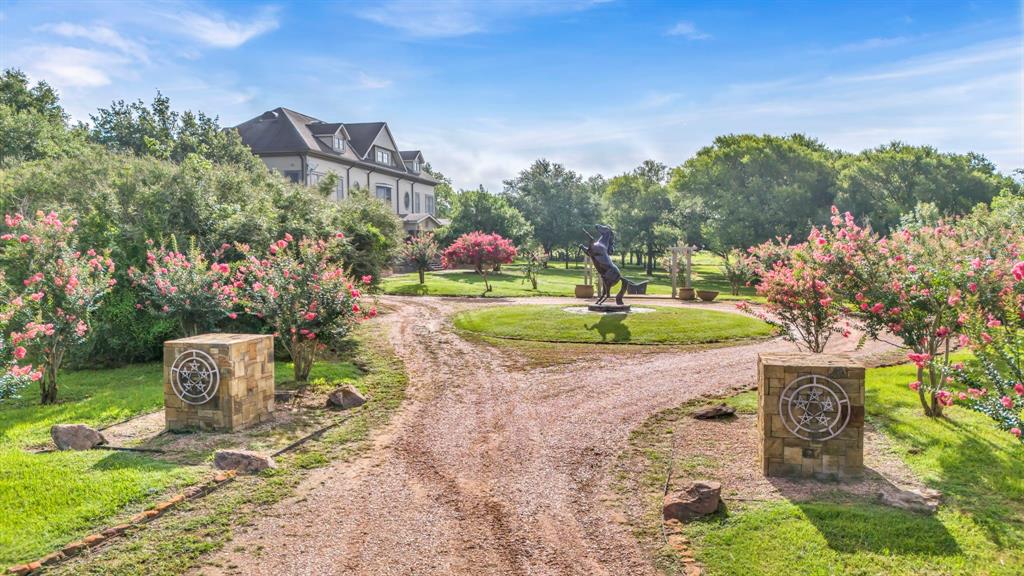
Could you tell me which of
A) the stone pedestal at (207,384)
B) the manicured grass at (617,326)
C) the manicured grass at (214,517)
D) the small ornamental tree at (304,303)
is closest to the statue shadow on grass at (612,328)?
the manicured grass at (617,326)

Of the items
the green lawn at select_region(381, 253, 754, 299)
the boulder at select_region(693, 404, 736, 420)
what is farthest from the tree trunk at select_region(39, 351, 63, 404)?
the green lawn at select_region(381, 253, 754, 299)

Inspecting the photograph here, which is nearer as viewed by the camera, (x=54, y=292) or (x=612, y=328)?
(x=54, y=292)

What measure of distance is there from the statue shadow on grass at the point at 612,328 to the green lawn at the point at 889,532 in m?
9.41

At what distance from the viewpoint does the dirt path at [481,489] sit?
5.63 metres

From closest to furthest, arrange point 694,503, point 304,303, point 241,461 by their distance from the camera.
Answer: point 694,503, point 241,461, point 304,303

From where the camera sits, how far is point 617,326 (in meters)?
18.5

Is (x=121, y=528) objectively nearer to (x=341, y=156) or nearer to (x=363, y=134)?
(x=341, y=156)

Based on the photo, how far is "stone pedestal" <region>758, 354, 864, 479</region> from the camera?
24.0 ft

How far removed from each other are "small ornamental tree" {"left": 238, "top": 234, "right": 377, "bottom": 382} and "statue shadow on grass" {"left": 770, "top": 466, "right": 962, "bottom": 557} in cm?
881

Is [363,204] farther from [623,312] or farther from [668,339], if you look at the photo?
[668,339]

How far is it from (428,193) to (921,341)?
5184 cm

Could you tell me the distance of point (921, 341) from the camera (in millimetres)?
9602

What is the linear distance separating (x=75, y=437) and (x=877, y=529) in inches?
388

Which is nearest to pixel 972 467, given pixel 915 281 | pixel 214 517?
pixel 915 281
